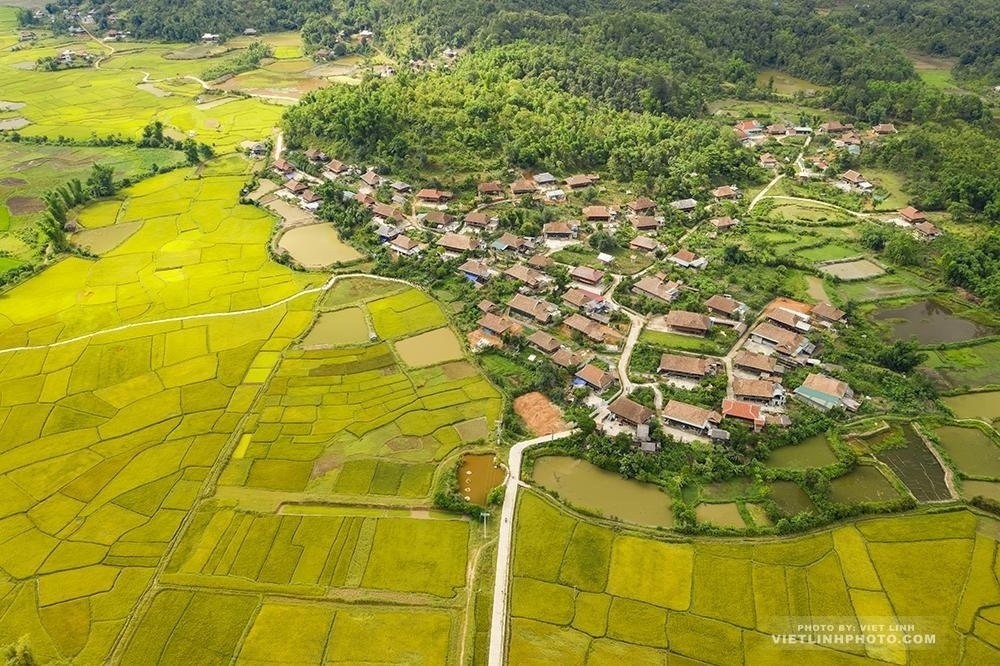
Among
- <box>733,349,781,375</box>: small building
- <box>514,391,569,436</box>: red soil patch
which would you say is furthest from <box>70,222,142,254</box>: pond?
<box>733,349,781,375</box>: small building

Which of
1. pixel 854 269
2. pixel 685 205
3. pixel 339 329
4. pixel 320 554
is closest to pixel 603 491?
pixel 320 554

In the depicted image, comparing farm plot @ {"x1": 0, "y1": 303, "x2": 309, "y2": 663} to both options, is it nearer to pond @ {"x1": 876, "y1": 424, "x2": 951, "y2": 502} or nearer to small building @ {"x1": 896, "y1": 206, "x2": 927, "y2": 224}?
pond @ {"x1": 876, "y1": 424, "x2": 951, "y2": 502}

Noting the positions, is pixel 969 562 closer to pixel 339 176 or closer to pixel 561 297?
pixel 561 297

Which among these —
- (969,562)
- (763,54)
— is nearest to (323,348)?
(969,562)

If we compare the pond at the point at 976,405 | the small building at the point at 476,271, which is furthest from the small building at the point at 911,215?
the small building at the point at 476,271

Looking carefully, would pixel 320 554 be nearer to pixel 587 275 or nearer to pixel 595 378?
pixel 595 378

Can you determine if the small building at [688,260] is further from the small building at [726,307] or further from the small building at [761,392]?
the small building at [761,392]
